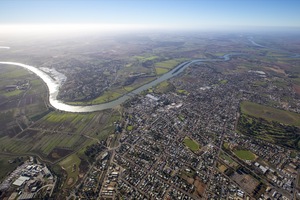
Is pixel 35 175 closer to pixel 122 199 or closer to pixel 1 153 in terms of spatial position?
pixel 1 153

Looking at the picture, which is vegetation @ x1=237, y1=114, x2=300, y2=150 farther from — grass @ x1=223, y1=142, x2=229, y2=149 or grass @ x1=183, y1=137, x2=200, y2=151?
grass @ x1=183, y1=137, x2=200, y2=151

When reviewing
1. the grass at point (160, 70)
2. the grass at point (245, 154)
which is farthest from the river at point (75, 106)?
the grass at point (245, 154)

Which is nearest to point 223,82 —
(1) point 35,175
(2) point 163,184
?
(2) point 163,184

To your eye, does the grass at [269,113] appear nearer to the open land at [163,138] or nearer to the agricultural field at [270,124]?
the agricultural field at [270,124]

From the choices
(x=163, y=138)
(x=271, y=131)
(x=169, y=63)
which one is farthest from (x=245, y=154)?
(x=169, y=63)

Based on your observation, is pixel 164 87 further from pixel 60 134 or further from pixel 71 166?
pixel 71 166
